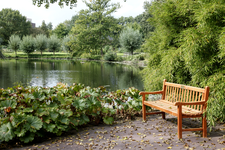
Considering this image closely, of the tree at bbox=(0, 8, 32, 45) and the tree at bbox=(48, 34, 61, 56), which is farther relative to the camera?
the tree at bbox=(0, 8, 32, 45)

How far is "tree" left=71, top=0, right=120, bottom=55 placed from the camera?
137 feet

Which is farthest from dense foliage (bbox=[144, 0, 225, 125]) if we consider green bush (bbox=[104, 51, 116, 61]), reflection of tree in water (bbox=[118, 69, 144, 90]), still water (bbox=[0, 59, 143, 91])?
green bush (bbox=[104, 51, 116, 61])

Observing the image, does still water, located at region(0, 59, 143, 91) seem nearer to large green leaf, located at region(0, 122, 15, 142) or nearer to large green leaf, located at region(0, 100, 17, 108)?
large green leaf, located at region(0, 100, 17, 108)

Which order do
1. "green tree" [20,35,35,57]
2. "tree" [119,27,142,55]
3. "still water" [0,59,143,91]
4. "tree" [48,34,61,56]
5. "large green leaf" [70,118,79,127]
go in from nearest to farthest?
"large green leaf" [70,118,79,127], "still water" [0,59,143,91], "tree" [119,27,142,55], "green tree" [20,35,35,57], "tree" [48,34,61,56]

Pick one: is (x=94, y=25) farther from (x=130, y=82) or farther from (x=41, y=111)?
(x=41, y=111)

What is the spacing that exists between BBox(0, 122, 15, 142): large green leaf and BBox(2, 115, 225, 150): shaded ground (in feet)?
0.84

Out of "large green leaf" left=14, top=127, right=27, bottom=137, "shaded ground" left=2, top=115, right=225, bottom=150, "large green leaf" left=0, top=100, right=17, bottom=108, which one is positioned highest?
"large green leaf" left=0, top=100, right=17, bottom=108

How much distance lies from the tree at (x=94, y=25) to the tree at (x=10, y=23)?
27.0 m

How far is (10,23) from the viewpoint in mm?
59469

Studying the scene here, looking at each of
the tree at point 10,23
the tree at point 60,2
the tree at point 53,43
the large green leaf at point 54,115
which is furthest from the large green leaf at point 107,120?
the tree at point 10,23

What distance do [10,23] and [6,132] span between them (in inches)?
2588

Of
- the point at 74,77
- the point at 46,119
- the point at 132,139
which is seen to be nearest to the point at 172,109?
the point at 132,139

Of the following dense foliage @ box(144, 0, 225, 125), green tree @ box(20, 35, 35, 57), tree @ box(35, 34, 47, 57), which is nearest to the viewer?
dense foliage @ box(144, 0, 225, 125)

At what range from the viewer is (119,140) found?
3391 mm
